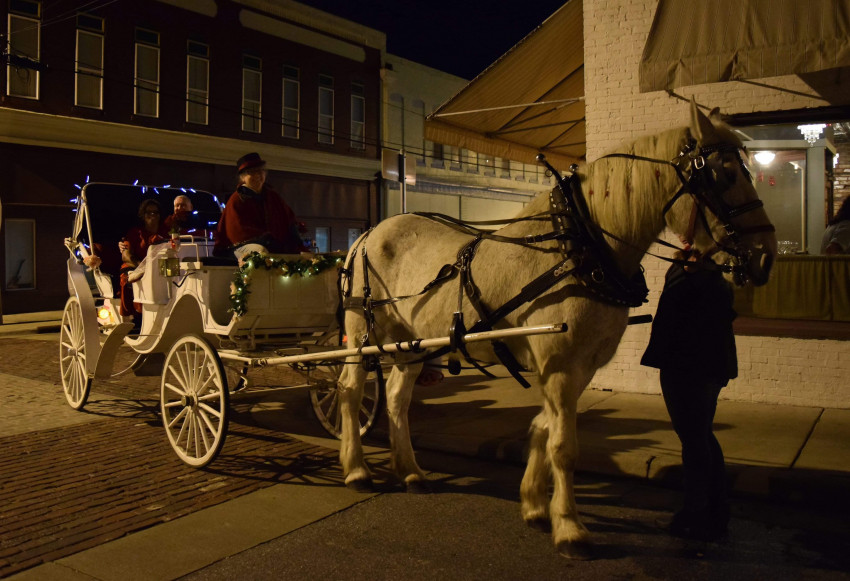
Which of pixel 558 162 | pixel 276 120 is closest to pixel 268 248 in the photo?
pixel 558 162

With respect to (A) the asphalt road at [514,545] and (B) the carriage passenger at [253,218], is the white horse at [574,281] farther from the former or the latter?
(B) the carriage passenger at [253,218]

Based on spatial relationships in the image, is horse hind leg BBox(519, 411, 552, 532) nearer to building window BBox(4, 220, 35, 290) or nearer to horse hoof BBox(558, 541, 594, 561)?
horse hoof BBox(558, 541, 594, 561)

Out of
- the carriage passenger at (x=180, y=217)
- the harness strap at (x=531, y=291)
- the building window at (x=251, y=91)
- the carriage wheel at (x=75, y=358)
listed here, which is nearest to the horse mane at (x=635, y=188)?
the harness strap at (x=531, y=291)

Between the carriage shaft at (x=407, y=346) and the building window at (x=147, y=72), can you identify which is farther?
the building window at (x=147, y=72)

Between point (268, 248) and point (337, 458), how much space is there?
1.89 meters

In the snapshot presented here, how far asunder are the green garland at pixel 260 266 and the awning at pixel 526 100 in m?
4.31

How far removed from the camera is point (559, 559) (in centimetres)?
416

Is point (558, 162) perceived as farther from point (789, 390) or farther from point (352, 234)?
point (352, 234)

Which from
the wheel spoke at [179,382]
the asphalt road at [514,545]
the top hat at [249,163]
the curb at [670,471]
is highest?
the top hat at [249,163]

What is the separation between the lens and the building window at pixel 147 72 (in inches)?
888

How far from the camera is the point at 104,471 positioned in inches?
231

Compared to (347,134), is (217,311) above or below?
below

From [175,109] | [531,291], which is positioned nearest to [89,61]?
[175,109]

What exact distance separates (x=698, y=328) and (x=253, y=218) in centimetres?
387
